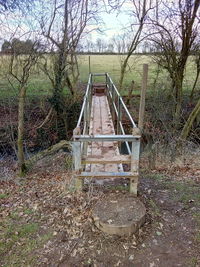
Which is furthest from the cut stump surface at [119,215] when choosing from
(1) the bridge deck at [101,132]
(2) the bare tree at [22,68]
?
(2) the bare tree at [22,68]

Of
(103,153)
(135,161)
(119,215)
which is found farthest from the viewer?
(103,153)

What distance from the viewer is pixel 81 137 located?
11.4 feet

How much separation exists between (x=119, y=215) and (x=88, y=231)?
50 cm

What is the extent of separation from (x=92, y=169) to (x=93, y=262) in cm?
197

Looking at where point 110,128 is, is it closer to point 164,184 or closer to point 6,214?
point 164,184

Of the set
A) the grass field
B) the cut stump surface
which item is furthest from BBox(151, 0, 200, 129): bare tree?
the cut stump surface

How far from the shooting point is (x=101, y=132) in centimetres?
668

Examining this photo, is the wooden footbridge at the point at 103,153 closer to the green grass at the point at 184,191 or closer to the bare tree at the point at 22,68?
the green grass at the point at 184,191

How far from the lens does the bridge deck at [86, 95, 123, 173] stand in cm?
467

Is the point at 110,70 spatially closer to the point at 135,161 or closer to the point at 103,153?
the point at 103,153

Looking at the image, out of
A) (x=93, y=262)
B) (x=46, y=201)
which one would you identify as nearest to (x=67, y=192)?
(x=46, y=201)

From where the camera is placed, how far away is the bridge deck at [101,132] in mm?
4670

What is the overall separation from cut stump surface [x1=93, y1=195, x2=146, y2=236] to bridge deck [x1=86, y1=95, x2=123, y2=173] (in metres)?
0.74

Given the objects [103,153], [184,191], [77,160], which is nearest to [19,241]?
[77,160]
